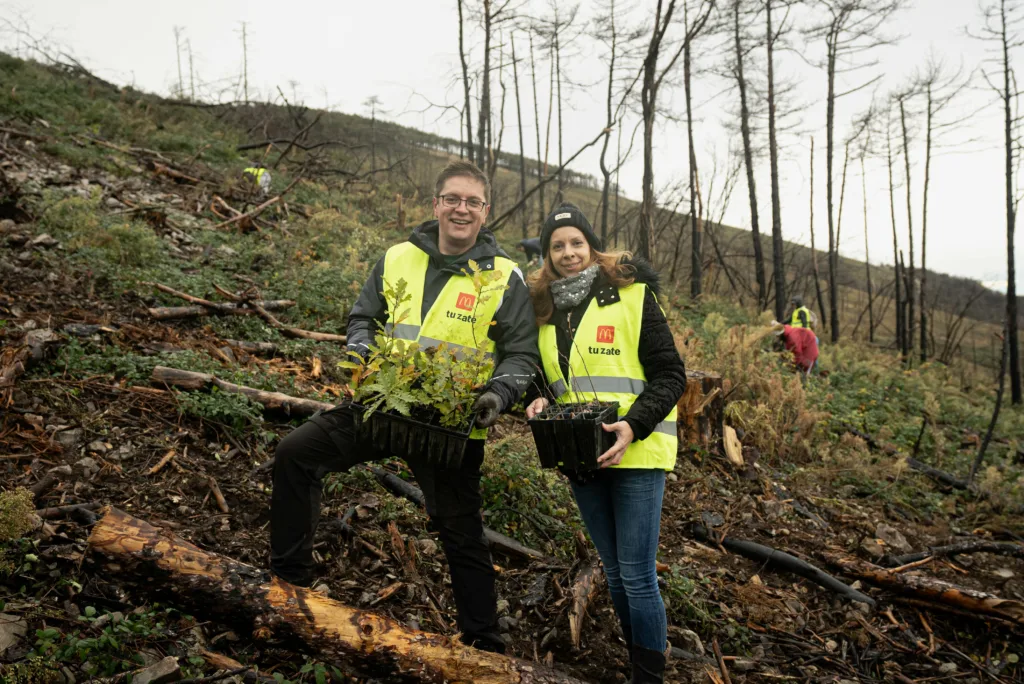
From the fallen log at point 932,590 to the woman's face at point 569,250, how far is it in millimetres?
3848

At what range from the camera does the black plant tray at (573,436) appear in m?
2.31

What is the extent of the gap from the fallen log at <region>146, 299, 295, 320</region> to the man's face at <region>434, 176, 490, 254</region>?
4462mm

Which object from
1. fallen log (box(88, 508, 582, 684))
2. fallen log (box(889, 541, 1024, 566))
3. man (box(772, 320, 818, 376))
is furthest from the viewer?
man (box(772, 320, 818, 376))

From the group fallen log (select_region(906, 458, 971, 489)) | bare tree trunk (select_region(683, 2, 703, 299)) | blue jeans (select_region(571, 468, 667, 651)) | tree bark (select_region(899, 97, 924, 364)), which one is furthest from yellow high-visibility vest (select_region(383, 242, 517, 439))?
tree bark (select_region(899, 97, 924, 364))

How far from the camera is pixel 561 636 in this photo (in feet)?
10.7

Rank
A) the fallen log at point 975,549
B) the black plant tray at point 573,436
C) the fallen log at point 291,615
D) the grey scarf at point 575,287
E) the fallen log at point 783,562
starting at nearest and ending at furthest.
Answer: the fallen log at point 291,615 < the black plant tray at point 573,436 < the grey scarf at point 575,287 < the fallen log at point 783,562 < the fallen log at point 975,549

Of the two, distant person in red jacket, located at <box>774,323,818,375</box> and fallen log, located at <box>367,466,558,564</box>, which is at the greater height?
distant person in red jacket, located at <box>774,323,818,375</box>

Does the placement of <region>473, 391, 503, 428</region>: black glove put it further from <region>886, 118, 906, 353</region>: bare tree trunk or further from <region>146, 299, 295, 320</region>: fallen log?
<region>886, 118, 906, 353</region>: bare tree trunk

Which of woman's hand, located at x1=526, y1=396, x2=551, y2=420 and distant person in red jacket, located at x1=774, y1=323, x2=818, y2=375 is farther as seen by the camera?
distant person in red jacket, located at x1=774, y1=323, x2=818, y2=375

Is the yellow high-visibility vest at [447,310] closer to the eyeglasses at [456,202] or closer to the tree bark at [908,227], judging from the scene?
the eyeglasses at [456,202]

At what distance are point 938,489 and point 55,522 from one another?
9187 mm

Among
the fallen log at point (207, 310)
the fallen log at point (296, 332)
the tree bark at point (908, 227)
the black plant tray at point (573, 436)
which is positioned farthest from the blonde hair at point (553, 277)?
the tree bark at point (908, 227)

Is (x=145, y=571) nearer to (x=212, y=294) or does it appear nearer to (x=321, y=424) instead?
(x=321, y=424)

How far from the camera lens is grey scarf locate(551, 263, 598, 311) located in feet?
8.80
